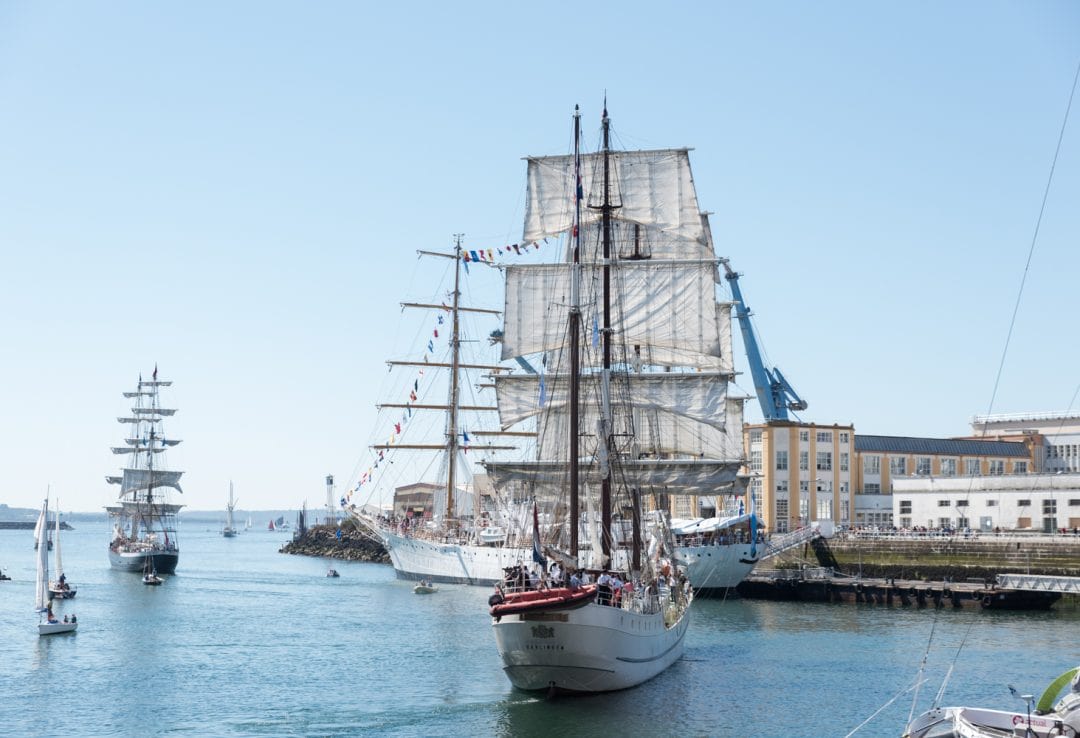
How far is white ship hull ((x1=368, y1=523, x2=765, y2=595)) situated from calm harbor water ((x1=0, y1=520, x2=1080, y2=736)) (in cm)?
348

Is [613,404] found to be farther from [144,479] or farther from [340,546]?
[340,546]

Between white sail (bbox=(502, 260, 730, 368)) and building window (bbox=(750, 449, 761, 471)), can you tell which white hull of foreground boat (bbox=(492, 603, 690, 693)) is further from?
building window (bbox=(750, 449, 761, 471))

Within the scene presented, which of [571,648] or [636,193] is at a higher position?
[636,193]

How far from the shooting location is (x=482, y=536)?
97625 millimetres

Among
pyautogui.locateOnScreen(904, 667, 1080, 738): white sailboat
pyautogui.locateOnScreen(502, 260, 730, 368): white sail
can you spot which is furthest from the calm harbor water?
pyautogui.locateOnScreen(502, 260, 730, 368): white sail

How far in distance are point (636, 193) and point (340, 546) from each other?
9518 centimetres

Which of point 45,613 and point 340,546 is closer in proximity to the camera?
point 45,613

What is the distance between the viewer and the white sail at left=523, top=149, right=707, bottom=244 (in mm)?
67062

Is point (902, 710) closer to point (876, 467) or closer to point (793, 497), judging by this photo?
point (793, 497)

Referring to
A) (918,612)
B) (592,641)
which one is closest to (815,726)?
(592,641)

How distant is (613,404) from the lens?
51781 mm

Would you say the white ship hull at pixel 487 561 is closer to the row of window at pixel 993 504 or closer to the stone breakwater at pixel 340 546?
the row of window at pixel 993 504

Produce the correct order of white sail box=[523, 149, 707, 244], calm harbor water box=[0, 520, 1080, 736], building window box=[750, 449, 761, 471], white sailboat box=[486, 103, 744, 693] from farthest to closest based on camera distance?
building window box=[750, 449, 761, 471] → white sail box=[523, 149, 707, 244] → white sailboat box=[486, 103, 744, 693] → calm harbor water box=[0, 520, 1080, 736]

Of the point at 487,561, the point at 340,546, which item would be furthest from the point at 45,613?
the point at 340,546
